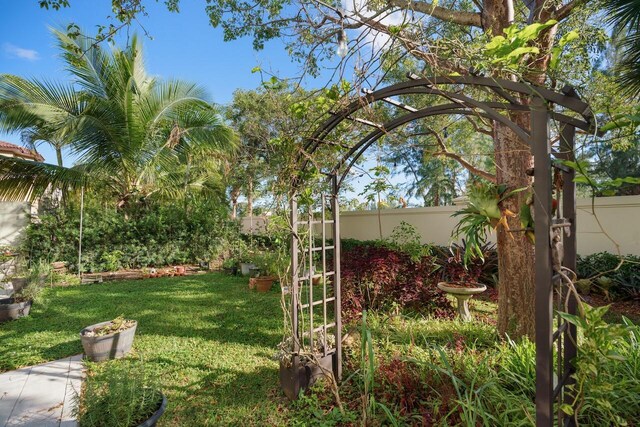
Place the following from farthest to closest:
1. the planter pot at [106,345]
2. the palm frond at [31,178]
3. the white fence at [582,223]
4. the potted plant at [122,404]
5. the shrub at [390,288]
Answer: the palm frond at [31,178] → the white fence at [582,223] → the shrub at [390,288] → the planter pot at [106,345] → the potted plant at [122,404]

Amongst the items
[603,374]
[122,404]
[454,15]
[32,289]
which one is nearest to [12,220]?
[32,289]

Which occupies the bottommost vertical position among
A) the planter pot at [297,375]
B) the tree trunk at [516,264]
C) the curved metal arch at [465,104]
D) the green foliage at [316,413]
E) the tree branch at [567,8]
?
the green foliage at [316,413]

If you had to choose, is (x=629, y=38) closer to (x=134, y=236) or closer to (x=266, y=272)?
(x=266, y=272)

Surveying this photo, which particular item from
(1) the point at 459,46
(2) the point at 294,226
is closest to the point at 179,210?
(2) the point at 294,226

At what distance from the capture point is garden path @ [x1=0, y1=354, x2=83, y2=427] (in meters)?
2.73

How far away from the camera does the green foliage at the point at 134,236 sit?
8.52 metres

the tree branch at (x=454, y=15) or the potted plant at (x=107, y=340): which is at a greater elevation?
the tree branch at (x=454, y=15)

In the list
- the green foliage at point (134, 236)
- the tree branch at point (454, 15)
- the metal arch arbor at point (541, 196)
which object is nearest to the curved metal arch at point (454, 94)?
the metal arch arbor at point (541, 196)

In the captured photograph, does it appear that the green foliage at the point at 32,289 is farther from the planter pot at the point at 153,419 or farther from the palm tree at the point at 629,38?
the palm tree at the point at 629,38

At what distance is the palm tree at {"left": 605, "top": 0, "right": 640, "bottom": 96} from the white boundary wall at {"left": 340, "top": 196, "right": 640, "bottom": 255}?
1496mm

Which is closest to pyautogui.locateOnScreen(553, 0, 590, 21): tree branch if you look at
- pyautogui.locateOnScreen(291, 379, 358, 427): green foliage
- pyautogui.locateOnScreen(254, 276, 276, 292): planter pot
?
pyautogui.locateOnScreen(291, 379, 358, 427): green foliage

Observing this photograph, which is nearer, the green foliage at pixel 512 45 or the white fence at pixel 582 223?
the green foliage at pixel 512 45

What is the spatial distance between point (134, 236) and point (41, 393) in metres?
6.75

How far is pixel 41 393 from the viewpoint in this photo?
314cm
